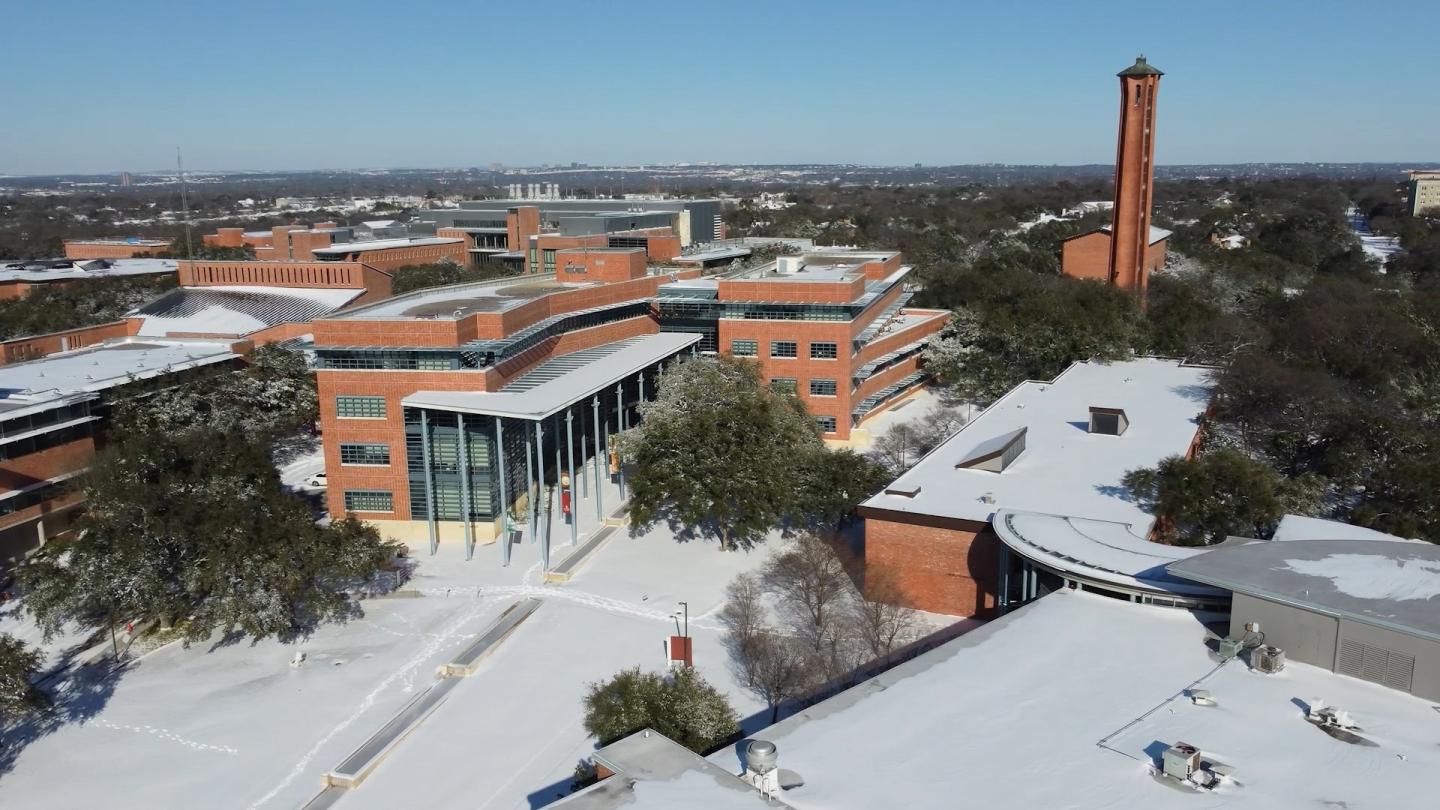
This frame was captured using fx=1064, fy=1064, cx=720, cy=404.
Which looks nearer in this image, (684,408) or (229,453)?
(229,453)

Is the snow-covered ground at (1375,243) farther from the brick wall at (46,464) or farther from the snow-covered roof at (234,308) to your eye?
the brick wall at (46,464)

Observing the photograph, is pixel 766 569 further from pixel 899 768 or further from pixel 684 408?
pixel 899 768

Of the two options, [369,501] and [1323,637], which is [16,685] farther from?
[1323,637]

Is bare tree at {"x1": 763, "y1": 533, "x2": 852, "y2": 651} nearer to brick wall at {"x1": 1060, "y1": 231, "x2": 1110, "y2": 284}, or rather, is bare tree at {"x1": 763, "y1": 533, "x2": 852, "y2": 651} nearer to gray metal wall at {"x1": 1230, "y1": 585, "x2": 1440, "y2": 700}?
gray metal wall at {"x1": 1230, "y1": 585, "x2": 1440, "y2": 700}

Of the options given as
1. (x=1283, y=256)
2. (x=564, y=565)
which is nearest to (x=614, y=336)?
(x=564, y=565)

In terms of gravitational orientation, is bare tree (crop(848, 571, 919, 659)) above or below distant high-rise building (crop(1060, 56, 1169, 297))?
below

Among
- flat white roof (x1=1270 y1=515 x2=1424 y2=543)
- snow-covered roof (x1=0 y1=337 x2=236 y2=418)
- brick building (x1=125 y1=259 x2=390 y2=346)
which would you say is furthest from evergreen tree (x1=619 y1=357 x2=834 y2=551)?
brick building (x1=125 y1=259 x2=390 y2=346)
